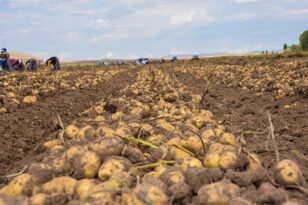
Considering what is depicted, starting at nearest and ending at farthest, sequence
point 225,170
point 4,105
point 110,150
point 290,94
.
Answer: point 225,170 < point 110,150 < point 4,105 < point 290,94

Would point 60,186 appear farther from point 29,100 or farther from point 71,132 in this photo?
Result: point 29,100

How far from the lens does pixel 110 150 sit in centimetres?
369

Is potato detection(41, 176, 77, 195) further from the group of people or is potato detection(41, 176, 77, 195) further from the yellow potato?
the group of people

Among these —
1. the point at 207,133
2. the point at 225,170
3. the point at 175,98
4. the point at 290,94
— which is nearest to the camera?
the point at 225,170

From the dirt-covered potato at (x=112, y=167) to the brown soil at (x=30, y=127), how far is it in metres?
1.47

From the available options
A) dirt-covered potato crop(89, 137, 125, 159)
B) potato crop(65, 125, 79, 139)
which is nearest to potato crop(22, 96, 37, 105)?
potato crop(65, 125, 79, 139)

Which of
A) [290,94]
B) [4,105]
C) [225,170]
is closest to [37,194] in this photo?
[225,170]

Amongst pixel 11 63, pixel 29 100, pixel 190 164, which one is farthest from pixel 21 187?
pixel 11 63

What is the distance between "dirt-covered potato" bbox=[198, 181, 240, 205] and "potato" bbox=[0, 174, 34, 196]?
46.2 inches

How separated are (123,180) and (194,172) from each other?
0.47 metres

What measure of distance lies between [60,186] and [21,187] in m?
0.27

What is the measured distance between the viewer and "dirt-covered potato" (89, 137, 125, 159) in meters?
3.68

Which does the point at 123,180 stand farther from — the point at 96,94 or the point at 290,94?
the point at 96,94

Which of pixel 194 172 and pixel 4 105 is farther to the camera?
pixel 4 105
